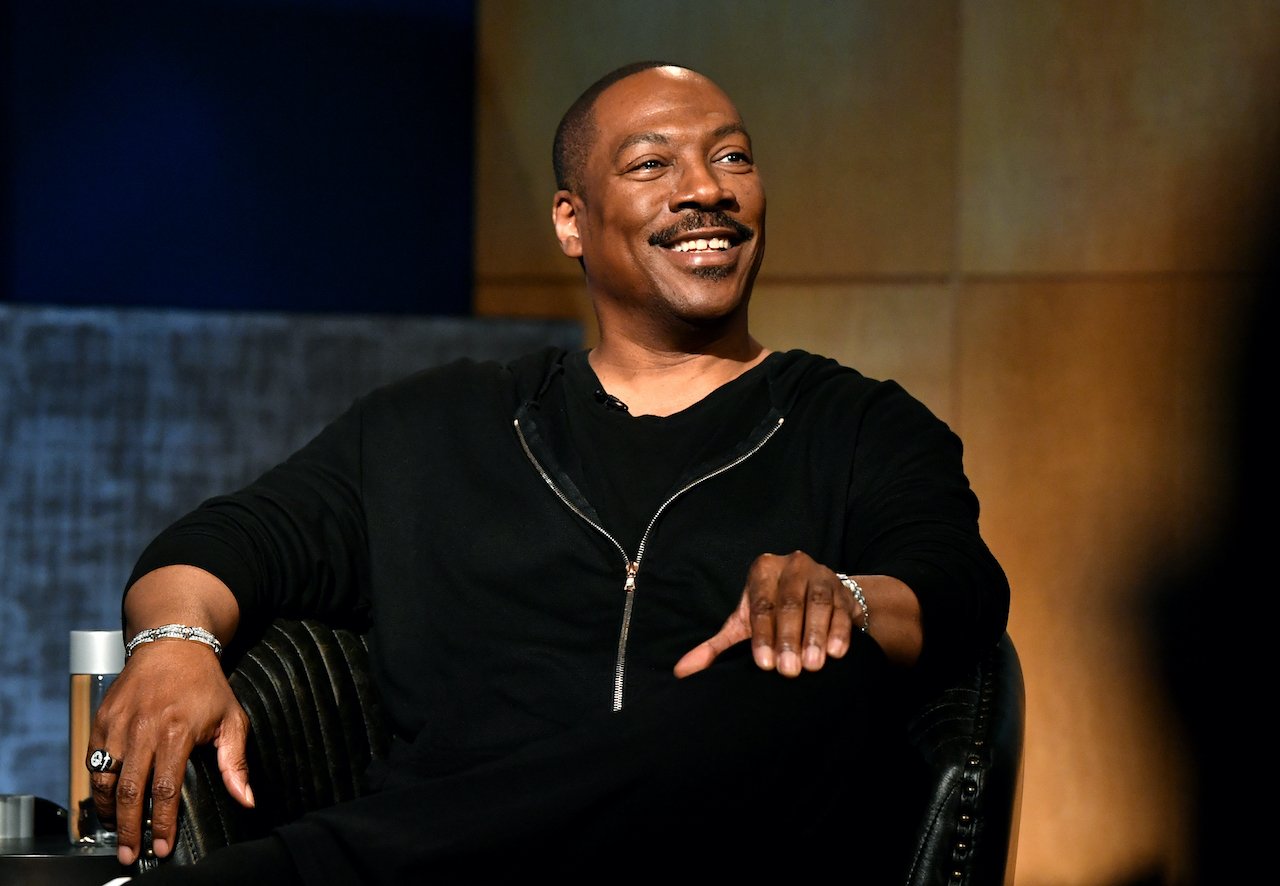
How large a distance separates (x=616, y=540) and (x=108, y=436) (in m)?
1.23

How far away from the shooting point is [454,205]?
3.30m

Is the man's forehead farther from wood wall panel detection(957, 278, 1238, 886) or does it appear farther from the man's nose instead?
wood wall panel detection(957, 278, 1238, 886)

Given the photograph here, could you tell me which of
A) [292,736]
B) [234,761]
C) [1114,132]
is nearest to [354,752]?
[292,736]

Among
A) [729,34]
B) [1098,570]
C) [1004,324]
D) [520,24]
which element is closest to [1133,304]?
[1004,324]

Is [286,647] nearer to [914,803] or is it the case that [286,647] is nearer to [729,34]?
[914,803]

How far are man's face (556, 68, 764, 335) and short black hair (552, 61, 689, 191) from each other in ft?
0.09

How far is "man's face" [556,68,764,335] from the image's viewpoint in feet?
6.79

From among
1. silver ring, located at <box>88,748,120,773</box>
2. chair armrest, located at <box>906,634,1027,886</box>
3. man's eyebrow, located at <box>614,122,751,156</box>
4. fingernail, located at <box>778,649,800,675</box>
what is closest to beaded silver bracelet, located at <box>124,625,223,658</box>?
silver ring, located at <box>88,748,120,773</box>

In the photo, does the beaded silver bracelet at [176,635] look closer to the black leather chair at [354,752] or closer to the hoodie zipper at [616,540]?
the black leather chair at [354,752]

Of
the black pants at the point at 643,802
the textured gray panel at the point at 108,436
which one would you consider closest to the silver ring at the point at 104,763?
the black pants at the point at 643,802

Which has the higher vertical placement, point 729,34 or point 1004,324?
point 729,34

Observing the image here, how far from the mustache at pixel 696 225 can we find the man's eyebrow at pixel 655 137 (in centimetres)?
12

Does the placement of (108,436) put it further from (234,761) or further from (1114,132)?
(1114,132)

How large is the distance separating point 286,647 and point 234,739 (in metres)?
0.20
